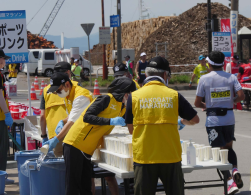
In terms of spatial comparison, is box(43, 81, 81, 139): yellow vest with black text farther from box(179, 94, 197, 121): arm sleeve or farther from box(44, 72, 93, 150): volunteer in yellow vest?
box(179, 94, 197, 121): arm sleeve

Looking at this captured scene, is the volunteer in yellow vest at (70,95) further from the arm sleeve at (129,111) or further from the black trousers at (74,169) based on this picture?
the arm sleeve at (129,111)

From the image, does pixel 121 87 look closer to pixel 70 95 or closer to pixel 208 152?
pixel 70 95

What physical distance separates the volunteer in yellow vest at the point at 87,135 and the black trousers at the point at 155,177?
859mm

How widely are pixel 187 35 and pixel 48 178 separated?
40023 mm

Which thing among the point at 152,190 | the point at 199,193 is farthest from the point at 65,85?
the point at 199,193

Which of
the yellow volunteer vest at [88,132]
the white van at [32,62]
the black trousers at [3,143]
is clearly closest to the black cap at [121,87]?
the yellow volunteer vest at [88,132]

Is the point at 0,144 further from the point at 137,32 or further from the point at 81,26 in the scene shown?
the point at 137,32

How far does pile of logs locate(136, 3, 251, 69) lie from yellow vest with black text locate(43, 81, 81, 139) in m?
35.7

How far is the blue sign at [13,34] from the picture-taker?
8914 millimetres

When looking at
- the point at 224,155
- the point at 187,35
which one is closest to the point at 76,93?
the point at 224,155

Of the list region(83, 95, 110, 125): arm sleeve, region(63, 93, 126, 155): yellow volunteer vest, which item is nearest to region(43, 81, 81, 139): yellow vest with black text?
region(63, 93, 126, 155): yellow volunteer vest

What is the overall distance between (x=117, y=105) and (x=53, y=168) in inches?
46.6

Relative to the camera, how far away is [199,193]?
253 inches

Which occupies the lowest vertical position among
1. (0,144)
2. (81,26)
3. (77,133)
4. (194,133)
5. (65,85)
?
(194,133)
